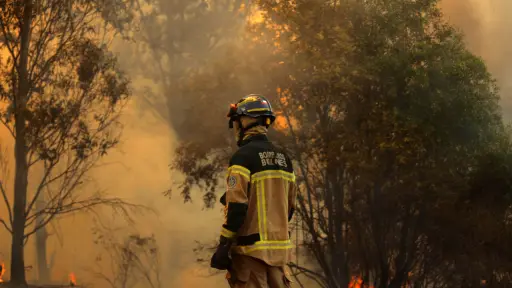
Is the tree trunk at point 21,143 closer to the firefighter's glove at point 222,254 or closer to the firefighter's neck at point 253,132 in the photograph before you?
the firefighter's neck at point 253,132

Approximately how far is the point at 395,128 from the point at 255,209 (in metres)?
7.28

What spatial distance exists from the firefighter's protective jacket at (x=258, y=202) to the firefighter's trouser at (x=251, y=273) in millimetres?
70

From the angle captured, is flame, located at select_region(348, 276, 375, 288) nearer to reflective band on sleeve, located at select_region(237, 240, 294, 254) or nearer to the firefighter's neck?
reflective band on sleeve, located at select_region(237, 240, 294, 254)

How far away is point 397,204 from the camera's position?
1396 cm

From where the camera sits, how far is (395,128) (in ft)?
38.4

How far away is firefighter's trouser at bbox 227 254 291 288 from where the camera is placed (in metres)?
4.88

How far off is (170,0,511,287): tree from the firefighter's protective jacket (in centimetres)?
696

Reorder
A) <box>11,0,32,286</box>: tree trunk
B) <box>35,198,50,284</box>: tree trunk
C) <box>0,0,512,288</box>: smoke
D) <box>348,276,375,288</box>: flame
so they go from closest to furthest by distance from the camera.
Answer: <box>11,0,32,286</box>: tree trunk
<box>348,276,375,288</box>: flame
<box>35,198,50,284</box>: tree trunk
<box>0,0,512,288</box>: smoke

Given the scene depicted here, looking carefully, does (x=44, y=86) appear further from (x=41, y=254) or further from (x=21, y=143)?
(x=41, y=254)

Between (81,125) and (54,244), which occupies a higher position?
(81,125)

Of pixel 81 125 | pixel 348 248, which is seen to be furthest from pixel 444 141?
pixel 81 125

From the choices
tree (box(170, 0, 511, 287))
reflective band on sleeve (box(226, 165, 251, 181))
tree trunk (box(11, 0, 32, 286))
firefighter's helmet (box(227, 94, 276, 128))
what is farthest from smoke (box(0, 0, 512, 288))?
reflective band on sleeve (box(226, 165, 251, 181))

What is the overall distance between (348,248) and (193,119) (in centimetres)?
612

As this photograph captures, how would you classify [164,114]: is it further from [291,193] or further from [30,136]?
[291,193]
